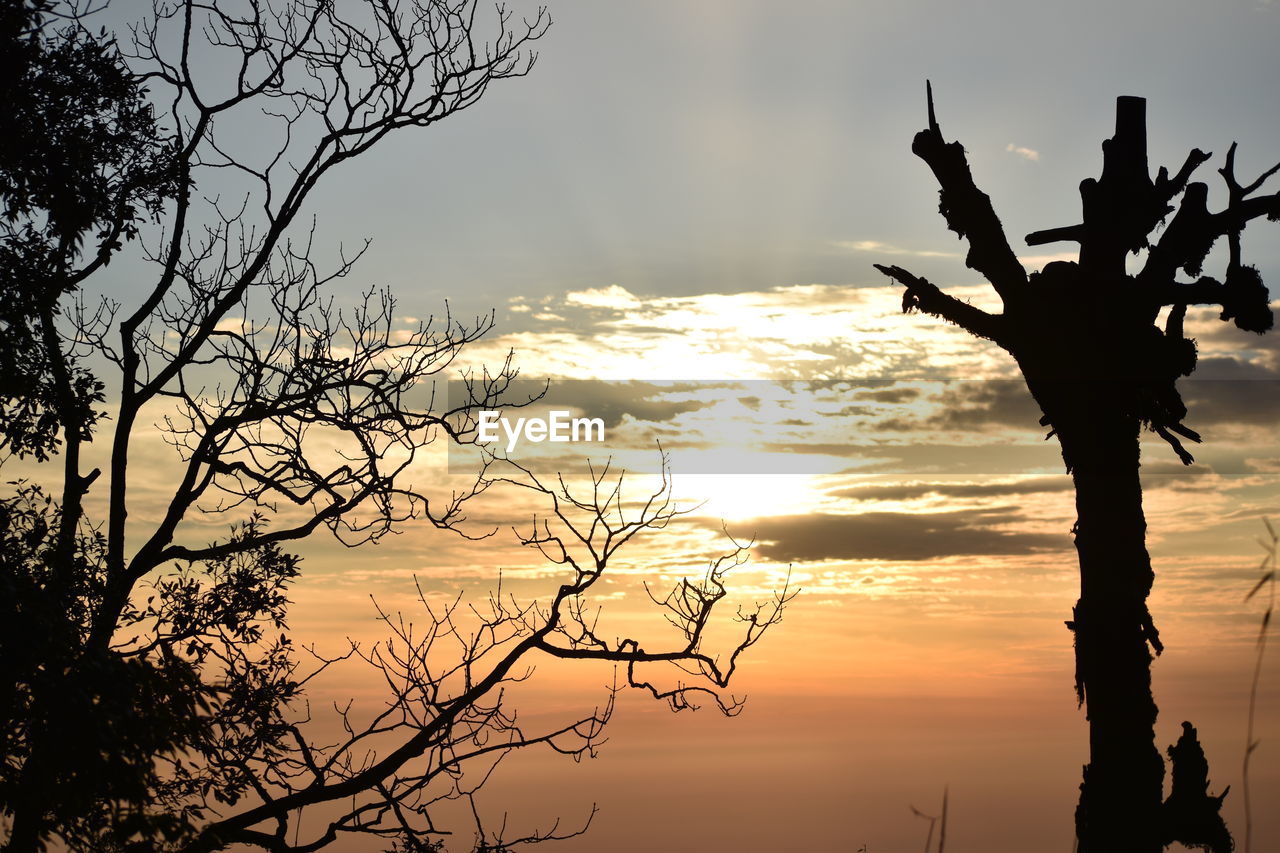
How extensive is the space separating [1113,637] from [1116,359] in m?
2.64

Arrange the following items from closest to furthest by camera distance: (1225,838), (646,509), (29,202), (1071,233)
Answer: (1225,838)
(1071,233)
(29,202)
(646,509)

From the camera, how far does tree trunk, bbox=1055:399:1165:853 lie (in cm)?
855

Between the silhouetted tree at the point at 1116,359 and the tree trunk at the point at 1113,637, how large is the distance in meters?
0.01

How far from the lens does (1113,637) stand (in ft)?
29.5

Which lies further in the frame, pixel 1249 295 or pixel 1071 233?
pixel 1071 233

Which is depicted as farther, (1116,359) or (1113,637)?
(1116,359)

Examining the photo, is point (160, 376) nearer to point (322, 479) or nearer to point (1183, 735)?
point (322, 479)

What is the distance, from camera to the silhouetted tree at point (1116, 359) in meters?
8.65

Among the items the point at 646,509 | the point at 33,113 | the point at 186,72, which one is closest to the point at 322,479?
the point at 646,509

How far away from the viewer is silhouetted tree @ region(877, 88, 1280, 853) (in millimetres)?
8648

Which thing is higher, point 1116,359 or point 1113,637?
point 1116,359

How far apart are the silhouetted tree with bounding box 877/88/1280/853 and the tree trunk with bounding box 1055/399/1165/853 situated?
1cm

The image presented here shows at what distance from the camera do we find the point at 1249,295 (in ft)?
32.9

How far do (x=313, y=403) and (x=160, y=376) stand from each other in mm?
2417
